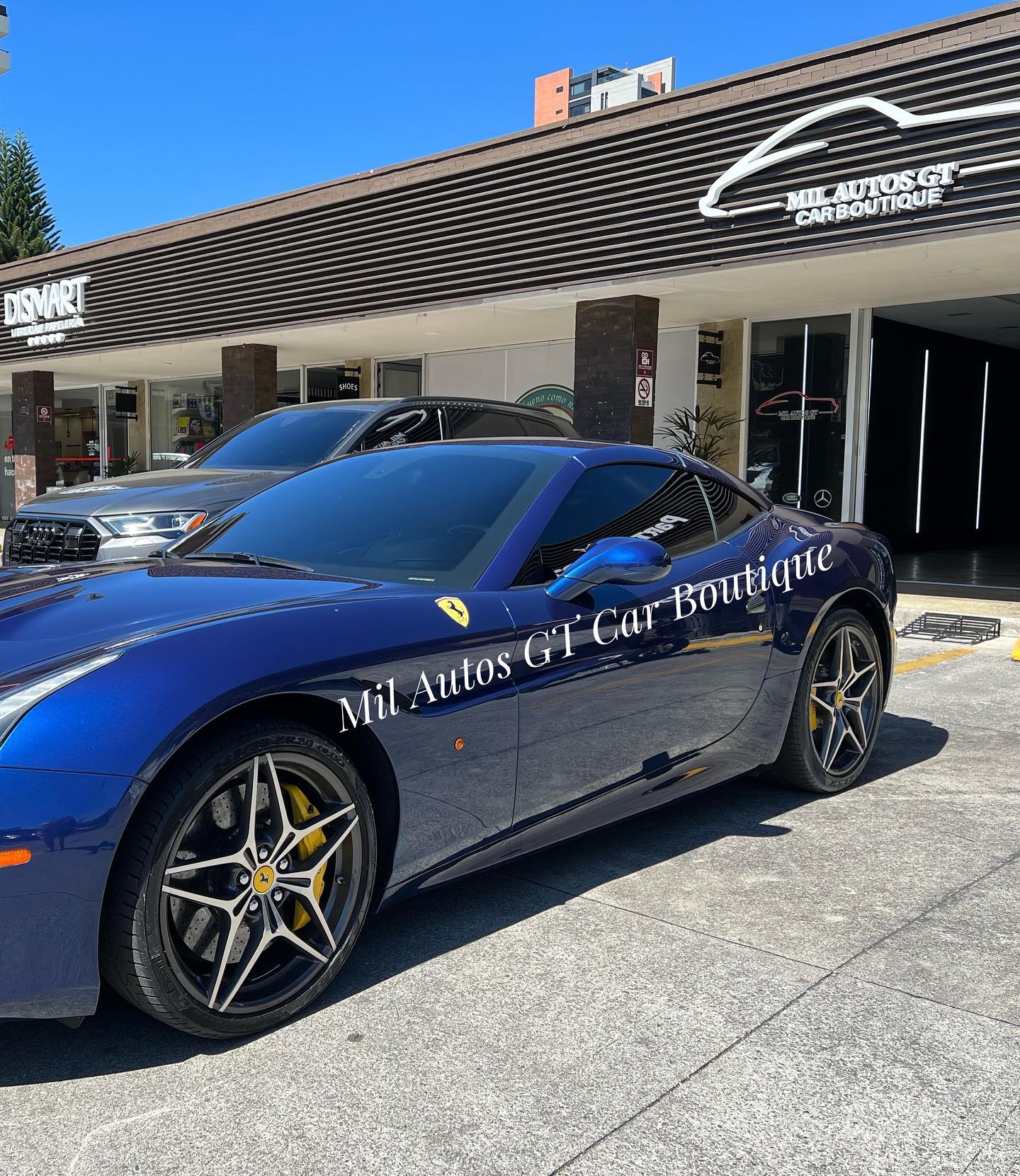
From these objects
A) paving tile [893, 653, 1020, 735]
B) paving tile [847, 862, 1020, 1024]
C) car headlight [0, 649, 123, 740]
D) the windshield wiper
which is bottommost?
paving tile [893, 653, 1020, 735]

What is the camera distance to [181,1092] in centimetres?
237

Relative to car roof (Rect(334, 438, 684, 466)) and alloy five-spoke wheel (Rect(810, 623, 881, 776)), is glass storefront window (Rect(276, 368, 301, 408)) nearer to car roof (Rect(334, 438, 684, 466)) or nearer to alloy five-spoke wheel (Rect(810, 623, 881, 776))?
alloy five-spoke wheel (Rect(810, 623, 881, 776))

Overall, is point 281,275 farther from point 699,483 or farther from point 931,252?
point 699,483

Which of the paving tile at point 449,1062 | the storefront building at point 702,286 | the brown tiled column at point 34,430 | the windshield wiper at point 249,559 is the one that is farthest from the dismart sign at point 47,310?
the paving tile at point 449,1062

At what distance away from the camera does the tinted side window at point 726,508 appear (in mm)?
4152

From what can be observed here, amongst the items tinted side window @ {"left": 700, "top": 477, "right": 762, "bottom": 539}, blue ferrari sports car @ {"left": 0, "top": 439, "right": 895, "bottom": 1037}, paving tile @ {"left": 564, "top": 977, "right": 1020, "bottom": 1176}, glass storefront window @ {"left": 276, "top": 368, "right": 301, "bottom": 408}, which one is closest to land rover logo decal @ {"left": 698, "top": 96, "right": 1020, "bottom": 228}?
tinted side window @ {"left": 700, "top": 477, "right": 762, "bottom": 539}

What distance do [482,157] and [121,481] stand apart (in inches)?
290

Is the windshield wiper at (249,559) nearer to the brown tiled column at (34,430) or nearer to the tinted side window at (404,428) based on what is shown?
the tinted side window at (404,428)

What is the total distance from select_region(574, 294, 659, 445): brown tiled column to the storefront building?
3 centimetres

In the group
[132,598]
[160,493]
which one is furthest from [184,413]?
[132,598]

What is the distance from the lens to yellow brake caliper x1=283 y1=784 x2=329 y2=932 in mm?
2656

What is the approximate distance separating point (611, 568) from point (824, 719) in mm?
1633

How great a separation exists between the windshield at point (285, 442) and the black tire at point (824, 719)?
3.63 metres

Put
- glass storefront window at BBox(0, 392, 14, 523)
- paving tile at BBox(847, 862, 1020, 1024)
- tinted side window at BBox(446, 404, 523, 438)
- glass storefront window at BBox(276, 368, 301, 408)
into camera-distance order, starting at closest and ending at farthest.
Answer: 1. paving tile at BBox(847, 862, 1020, 1024)
2. tinted side window at BBox(446, 404, 523, 438)
3. glass storefront window at BBox(276, 368, 301, 408)
4. glass storefront window at BBox(0, 392, 14, 523)
